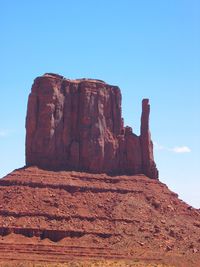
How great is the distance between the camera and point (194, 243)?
121875 millimetres

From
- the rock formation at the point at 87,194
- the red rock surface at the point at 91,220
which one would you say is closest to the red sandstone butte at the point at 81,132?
the rock formation at the point at 87,194

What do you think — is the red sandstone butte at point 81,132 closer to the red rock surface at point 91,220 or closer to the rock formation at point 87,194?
the rock formation at point 87,194

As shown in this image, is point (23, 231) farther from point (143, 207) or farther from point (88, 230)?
point (143, 207)

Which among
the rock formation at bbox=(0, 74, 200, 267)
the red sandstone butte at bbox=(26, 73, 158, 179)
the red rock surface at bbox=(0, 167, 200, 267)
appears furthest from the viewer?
the red sandstone butte at bbox=(26, 73, 158, 179)

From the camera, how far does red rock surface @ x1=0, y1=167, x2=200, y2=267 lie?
115 meters

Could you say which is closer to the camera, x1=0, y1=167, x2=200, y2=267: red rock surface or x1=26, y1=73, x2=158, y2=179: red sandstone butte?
x1=0, y1=167, x2=200, y2=267: red rock surface

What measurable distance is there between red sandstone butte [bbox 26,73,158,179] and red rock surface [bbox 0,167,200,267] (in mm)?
2892

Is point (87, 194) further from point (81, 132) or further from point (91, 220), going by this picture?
point (81, 132)

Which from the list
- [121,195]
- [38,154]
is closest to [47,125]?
[38,154]

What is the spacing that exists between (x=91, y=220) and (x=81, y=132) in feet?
53.7

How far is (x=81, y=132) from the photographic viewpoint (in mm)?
133750

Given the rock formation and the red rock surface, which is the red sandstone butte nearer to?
the rock formation

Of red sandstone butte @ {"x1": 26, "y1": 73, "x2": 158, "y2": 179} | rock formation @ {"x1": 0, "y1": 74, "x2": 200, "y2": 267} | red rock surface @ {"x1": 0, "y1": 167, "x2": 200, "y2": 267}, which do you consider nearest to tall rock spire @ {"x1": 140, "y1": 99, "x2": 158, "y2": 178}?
red sandstone butte @ {"x1": 26, "y1": 73, "x2": 158, "y2": 179}

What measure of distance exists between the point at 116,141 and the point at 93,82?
8927 millimetres
